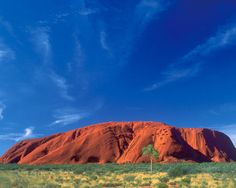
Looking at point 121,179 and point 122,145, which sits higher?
point 122,145

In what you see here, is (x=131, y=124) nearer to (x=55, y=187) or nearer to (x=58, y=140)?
(x=58, y=140)

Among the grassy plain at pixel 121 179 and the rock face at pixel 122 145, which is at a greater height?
the rock face at pixel 122 145

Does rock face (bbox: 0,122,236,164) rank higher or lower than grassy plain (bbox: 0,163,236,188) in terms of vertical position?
higher

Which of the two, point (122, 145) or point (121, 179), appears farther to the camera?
point (122, 145)

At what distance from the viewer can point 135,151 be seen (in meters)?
99.4

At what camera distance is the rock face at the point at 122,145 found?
99.7 m

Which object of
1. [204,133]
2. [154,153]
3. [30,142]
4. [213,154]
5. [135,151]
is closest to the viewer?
[154,153]

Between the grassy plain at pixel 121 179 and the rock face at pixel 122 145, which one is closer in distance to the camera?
the grassy plain at pixel 121 179

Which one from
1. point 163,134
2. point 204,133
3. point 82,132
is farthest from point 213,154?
point 82,132

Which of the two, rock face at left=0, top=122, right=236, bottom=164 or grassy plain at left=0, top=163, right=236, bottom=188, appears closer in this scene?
grassy plain at left=0, top=163, right=236, bottom=188

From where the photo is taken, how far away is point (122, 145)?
109 m

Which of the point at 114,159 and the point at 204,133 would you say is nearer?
the point at 114,159

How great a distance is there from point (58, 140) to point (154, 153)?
68.7m

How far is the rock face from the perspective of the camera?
327 feet
